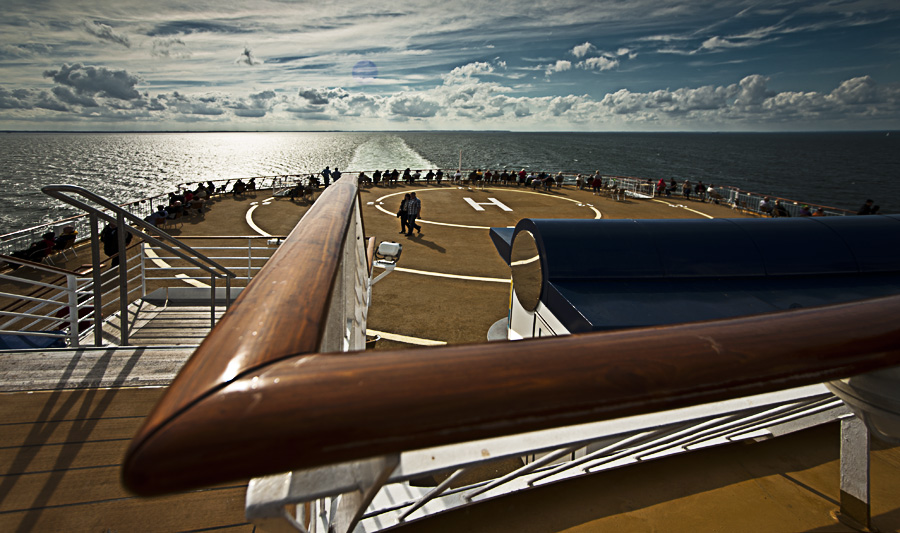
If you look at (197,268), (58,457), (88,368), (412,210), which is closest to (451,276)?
(412,210)

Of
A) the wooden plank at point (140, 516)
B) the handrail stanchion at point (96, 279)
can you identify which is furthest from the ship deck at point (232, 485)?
the handrail stanchion at point (96, 279)

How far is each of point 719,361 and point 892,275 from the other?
7379 mm

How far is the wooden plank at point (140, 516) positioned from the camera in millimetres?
2294

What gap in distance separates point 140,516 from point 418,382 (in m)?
2.54

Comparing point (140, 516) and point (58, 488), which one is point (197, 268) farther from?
point (140, 516)

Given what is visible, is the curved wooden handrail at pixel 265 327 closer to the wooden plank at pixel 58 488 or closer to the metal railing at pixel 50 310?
the wooden plank at pixel 58 488

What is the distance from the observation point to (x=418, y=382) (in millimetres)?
586

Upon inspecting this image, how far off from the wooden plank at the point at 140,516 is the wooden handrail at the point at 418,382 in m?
2.05

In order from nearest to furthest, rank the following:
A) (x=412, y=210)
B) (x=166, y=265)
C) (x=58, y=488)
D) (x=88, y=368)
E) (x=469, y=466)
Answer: (x=469, y=466)
(x=58, y=488)
(x=88, y=368)
(x=166, y=265)
(x=412, y=210)

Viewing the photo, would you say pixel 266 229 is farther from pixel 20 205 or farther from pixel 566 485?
pixel 20 205

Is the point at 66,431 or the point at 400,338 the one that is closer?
the point at 66,431

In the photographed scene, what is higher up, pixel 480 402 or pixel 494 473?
pixel 480 402

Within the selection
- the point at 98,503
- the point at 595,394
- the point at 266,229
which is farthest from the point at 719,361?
the point at 266,229

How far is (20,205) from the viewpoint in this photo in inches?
2158
